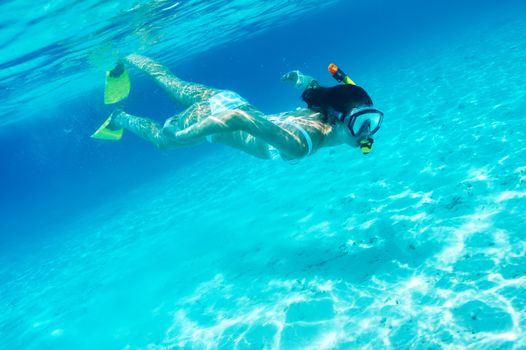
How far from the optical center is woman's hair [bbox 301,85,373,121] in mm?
4352

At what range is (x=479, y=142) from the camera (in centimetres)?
1113

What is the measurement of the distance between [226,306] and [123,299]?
15.2 ft

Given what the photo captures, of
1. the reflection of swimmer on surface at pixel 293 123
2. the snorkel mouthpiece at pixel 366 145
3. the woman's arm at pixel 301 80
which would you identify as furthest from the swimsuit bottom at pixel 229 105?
the snorkel mouthpiece at pixel 366 145

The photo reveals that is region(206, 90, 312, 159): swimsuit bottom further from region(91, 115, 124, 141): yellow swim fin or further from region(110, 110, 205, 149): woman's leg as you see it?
region(91, 115, 124, 141): yellow swim fin

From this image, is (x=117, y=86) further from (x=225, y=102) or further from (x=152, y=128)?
(x=225, y=102)

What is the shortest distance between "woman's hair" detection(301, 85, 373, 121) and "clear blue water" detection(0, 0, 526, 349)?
4.02 metres

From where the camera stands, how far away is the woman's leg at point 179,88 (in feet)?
24.5

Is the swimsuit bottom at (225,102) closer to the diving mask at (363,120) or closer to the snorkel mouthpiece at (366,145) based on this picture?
the diving mask at (363,120)

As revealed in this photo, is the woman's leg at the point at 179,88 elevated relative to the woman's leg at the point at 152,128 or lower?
elevated

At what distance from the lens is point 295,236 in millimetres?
10305

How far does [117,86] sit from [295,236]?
25.6 ft

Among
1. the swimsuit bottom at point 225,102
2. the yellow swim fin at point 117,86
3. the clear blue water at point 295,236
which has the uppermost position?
the yellow swim fin at point 117,86

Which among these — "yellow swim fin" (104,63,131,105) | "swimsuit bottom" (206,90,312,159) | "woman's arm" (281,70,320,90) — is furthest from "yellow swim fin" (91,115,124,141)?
"woman's arm" (281,70,320,90)

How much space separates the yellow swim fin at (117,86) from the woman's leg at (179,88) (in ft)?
3.51
